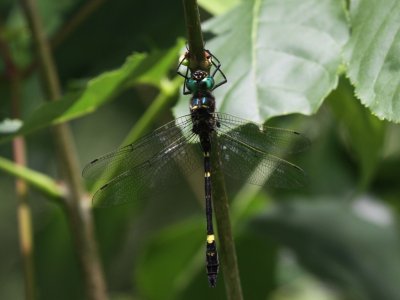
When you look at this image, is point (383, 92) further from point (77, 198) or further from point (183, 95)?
→ point (77, 198)

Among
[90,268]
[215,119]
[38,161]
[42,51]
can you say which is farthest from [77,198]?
[38,161]

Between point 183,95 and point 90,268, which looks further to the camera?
point 90,268

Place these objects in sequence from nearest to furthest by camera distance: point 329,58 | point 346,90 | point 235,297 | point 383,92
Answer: point 235,297 < point 383,92 < point 329,58 < point 346,90

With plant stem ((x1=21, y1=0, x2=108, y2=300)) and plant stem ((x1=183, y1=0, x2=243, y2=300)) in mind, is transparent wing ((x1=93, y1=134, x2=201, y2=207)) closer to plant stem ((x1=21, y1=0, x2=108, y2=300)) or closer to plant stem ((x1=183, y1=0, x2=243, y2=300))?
plant stem ((x1=21, y1=0, x2=108, y2=300))

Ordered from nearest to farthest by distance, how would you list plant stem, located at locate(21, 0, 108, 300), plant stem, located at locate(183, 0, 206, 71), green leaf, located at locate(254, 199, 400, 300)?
plant stem, located at locate(183, 0, 206, 71), plant stem, located at locate(21, 0, 108, 300), green leaf, located at locate(254, 199, 400, 300)

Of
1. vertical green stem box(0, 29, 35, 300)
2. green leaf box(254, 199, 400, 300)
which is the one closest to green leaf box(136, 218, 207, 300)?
green leaf box(254, 199, 400, 300)

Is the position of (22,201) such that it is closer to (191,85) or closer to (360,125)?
(191,85)

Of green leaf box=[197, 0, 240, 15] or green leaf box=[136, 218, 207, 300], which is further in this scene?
green leaf box=[136, 218, 207, 300]
